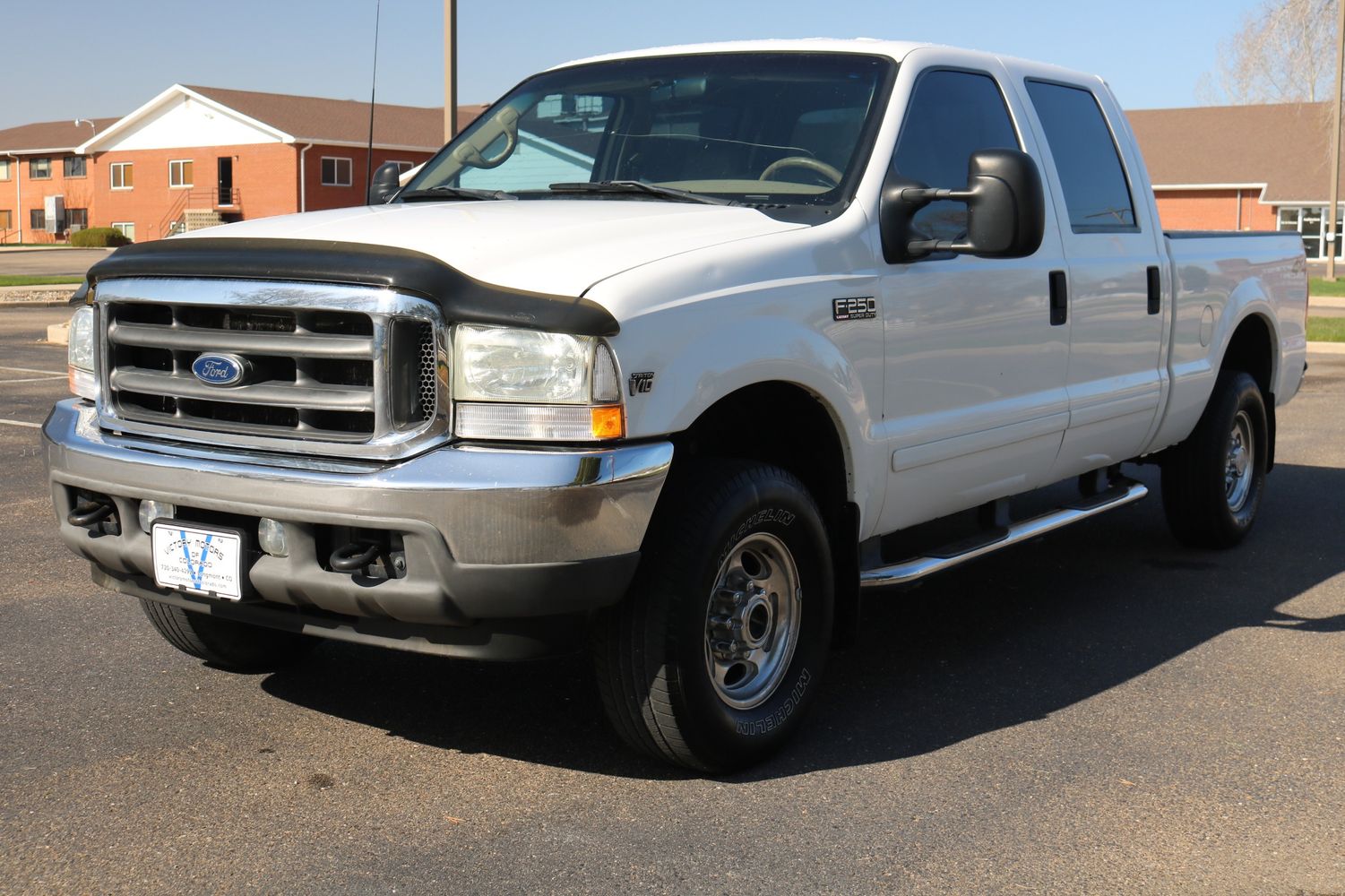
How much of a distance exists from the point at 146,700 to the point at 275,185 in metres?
53.3

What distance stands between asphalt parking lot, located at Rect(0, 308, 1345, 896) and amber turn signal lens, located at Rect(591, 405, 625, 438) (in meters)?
0.99

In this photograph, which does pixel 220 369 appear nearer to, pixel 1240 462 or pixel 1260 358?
pixel 1240 462

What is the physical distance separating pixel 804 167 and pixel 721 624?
1.55 meters

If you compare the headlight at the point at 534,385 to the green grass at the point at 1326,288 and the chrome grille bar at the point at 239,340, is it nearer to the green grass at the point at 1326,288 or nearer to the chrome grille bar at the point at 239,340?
the chrome grille bar at the point at 239,340

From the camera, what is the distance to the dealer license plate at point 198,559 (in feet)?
12.5

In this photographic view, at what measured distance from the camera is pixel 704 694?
3.97m

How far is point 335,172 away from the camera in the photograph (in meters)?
55.9

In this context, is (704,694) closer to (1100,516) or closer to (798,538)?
(798,538)

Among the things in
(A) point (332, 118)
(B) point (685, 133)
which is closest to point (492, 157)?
(B) point (685, 133)

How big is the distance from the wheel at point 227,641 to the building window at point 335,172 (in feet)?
173

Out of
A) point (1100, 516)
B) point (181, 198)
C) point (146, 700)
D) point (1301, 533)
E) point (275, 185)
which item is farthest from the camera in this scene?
point (181, 198)

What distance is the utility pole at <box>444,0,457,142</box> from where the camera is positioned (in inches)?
549

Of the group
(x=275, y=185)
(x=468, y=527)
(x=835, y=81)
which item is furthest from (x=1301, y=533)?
(x=275, y=185)

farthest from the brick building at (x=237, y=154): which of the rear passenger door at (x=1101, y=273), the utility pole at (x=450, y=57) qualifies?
the rear passenger door at (x=1101, y=273)
